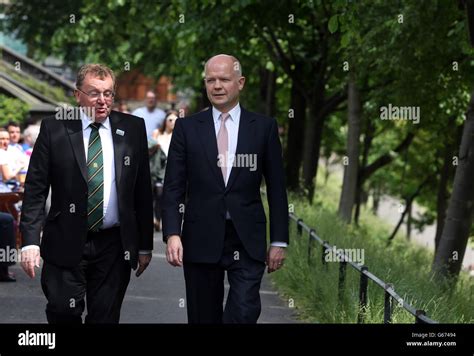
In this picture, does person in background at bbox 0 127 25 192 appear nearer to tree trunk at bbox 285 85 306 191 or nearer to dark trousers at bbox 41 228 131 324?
dark trousers at bbox 41 228 131 324

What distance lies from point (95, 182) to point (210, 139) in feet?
2.44

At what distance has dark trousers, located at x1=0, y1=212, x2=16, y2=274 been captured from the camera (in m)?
14.7

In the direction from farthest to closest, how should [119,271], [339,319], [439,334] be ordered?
[339,319] → [439,334] → [119,271]

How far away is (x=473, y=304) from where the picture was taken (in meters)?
12.8

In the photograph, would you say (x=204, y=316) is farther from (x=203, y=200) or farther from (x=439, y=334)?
(x=439, y=334)

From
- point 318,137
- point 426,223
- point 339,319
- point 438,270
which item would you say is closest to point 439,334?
point 339,319


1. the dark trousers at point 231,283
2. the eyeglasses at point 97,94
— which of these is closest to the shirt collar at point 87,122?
the eyeglasses at point 97,94

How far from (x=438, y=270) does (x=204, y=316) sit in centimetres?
879

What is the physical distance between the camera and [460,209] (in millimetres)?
17141

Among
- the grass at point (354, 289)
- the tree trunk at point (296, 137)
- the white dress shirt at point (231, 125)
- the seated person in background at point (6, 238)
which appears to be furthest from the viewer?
the tree trunk at point (296, 137)

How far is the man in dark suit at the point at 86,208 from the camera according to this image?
7707mm

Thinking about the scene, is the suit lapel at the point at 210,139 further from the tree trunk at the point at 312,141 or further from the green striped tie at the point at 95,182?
the tree trunk at the point at 312,141

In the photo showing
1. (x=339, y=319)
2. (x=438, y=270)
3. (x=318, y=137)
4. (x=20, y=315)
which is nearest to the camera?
(x=339, y=319)

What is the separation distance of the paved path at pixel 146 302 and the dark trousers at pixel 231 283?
4161 millimetres
